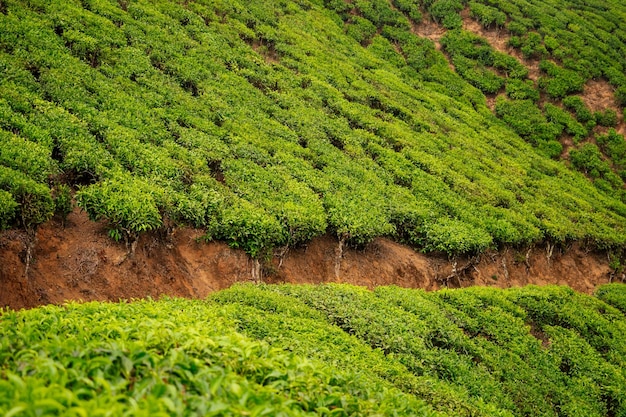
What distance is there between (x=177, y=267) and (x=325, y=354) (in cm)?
677

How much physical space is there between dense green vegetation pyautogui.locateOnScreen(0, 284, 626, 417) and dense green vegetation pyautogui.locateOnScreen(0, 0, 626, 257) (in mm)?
3830

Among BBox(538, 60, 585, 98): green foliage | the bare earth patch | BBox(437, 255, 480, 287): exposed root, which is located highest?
the bare earth patch

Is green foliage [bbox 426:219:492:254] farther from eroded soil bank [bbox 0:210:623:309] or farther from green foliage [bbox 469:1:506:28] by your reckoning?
green foliage [bbox 469:1:506:28]

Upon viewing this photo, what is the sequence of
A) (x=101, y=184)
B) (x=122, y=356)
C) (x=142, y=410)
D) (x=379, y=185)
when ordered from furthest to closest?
1. (x=379, y=185)
2. (x=101, y=184)
3. (x=122, y=356)
4. (x=142, y=410)

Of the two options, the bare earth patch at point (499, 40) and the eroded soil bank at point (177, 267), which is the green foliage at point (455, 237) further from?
the bare earth patch at point (499, 40)

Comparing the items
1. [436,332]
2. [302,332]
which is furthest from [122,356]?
[436,332]

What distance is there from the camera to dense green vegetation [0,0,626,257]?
1416cm

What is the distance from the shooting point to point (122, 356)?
14.6 feet

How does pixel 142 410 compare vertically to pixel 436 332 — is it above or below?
above

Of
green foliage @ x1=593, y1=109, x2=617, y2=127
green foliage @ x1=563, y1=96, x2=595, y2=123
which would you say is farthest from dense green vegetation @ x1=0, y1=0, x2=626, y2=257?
green foliage @ x1=593, y1=109, x2=617, y2=127

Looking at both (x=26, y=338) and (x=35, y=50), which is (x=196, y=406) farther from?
(x=35, y=50)

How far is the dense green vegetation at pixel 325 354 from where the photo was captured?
4.18 metres

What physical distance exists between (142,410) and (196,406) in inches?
19.1

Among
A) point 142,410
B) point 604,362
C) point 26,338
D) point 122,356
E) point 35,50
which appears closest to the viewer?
point 142,410
